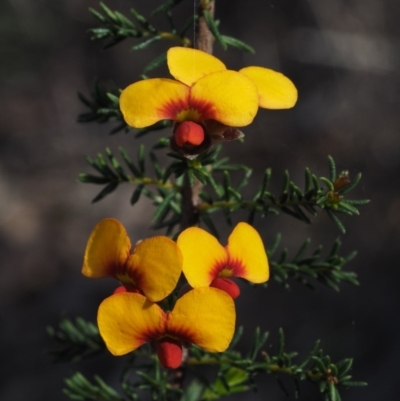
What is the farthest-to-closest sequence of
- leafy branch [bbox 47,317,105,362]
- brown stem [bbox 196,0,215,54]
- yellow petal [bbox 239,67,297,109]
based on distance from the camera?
leafy branch [bbox 47,317,105,362] → brown stem [bbox 196,0,215,54] → yellow petal [bbox 239,67,297,109]

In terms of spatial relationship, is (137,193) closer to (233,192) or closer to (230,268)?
(233,192)

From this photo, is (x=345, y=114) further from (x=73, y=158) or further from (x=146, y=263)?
(x=146, y=263)

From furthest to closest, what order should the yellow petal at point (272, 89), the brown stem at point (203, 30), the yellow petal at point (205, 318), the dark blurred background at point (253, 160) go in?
1. the dark blurred background at point (253, 160)
2. the brown stem at point (203, 30)
3. the yellow petal at point (272, 89)
4. the yellow petal at point (205, 318)

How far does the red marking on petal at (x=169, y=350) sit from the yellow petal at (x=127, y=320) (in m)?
0.03

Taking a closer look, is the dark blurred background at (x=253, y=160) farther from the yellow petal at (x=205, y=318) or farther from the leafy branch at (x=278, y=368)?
the yellow petal at (x=205, y=318)

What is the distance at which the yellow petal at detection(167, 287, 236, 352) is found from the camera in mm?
1168

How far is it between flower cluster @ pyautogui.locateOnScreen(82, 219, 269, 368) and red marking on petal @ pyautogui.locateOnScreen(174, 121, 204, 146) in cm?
15

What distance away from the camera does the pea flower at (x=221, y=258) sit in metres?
1.22

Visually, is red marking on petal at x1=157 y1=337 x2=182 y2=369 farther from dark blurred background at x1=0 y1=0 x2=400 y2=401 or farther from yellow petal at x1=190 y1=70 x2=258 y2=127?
dark blurred background at x1=0 y1=0 x2=400 y2=401

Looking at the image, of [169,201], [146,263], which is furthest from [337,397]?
[169,201]

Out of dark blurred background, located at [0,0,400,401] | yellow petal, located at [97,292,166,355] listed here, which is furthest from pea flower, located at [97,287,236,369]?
dark blurred background, located at [0,0,400,401]

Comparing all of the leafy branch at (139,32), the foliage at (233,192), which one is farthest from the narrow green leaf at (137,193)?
the leafy branch at (139,32)

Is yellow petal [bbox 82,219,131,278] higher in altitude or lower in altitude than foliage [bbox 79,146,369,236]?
lower

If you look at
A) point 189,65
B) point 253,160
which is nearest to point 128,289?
point 189,65
